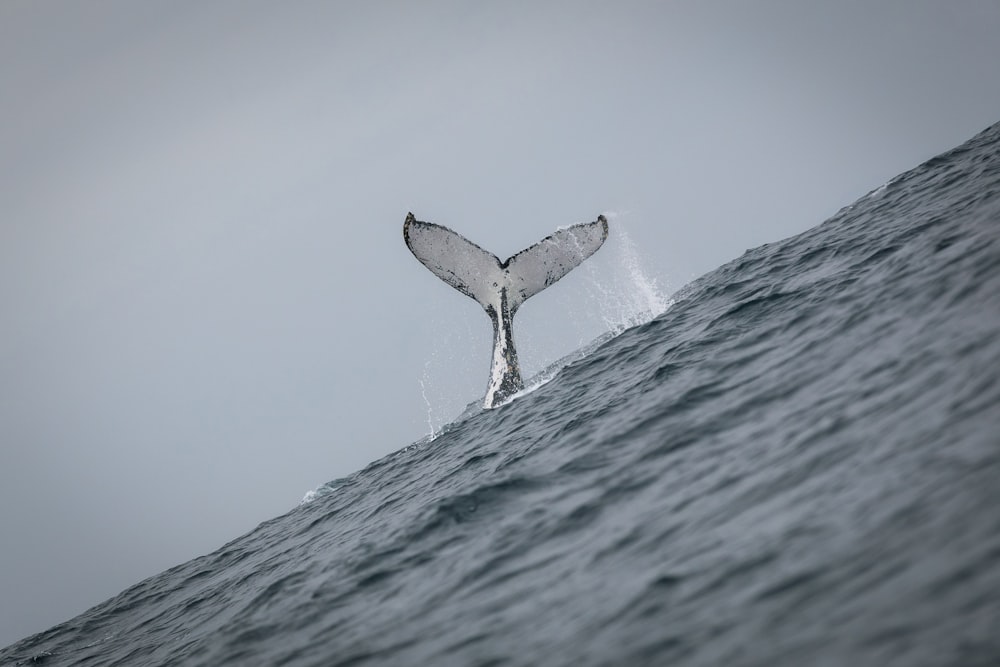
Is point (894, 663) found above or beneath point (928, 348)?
beneath

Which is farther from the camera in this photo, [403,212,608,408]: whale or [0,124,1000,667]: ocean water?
[403,212,608,408]: whale

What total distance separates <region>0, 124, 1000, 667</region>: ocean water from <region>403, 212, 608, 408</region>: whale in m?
3.05

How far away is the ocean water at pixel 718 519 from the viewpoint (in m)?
4.68

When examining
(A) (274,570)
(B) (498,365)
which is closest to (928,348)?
(A) (274,570)

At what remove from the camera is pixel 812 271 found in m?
14.3

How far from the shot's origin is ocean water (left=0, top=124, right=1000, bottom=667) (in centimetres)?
468

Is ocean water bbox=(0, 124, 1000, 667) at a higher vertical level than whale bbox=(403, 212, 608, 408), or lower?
lower

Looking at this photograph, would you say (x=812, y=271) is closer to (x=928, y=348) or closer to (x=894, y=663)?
(x=928, y=348)

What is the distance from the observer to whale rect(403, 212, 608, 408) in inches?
656

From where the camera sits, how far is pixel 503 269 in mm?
17719

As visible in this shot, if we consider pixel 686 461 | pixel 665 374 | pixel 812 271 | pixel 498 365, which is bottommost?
pixel 686 461

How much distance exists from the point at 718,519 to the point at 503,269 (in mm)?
11735

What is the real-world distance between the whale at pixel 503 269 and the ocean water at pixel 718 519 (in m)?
3.05

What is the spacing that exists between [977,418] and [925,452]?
0.38 m
